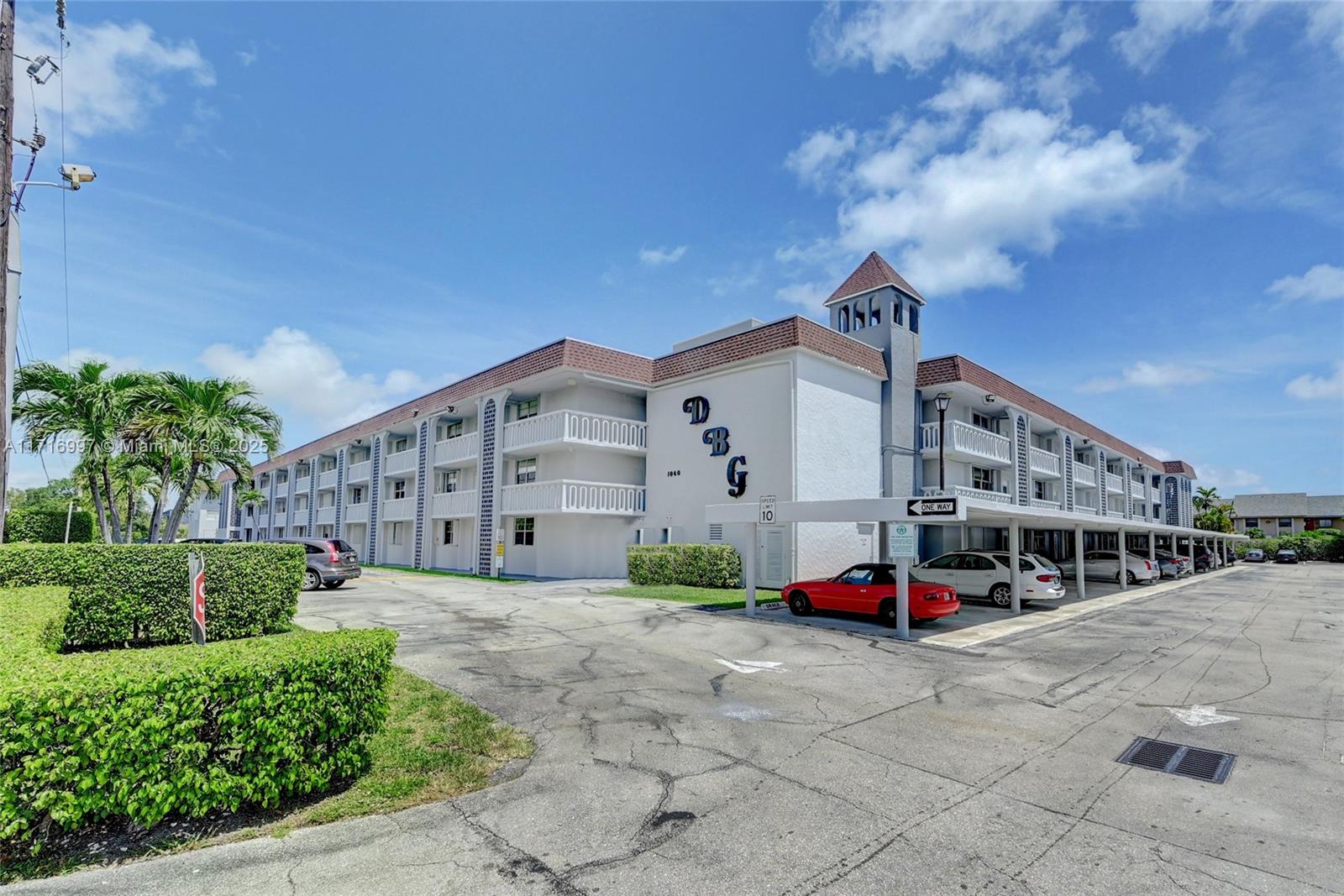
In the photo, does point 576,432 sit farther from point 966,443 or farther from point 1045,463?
point 1045,463

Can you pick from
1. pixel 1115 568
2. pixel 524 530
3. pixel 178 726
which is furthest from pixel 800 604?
pixel 1115 568

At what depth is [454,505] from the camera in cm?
3089

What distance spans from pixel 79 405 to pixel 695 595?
1703 centimetres

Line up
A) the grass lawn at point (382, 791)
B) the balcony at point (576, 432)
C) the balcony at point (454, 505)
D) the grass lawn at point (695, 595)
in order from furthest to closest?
the balcony at point (454, 505) → the balcony at point (576, 432) → the grass lawn at point (695, 595) → the grass lawn at point (382, 791)

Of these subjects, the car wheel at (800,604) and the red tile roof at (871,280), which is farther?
the red tile roof at (871,280)

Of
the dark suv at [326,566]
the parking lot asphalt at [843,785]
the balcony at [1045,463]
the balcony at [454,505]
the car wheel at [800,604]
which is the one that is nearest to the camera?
the parking lot asphalt at [843,785]

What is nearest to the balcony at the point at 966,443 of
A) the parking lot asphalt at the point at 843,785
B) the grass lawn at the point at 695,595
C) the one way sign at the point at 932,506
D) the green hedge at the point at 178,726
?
the grass lawn at the point at 695,595

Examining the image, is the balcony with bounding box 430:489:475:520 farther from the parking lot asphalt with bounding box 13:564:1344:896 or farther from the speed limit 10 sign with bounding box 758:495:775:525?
the parking lot asphalt with bounding box 13:564:1344:896

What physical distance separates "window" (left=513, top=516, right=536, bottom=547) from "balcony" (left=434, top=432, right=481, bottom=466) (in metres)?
3.64

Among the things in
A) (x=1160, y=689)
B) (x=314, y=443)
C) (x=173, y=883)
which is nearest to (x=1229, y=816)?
(x=1160, y=689)

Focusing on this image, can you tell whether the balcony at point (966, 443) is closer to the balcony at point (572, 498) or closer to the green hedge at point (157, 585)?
the balcony at point (572, 498)

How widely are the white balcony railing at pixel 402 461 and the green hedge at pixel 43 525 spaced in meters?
13.1

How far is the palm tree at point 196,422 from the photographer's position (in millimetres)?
17703

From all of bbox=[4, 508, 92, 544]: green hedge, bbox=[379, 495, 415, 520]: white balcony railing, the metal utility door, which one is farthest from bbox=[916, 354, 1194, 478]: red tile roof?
bbox=[4, 508, 92, 544]: green hedge
